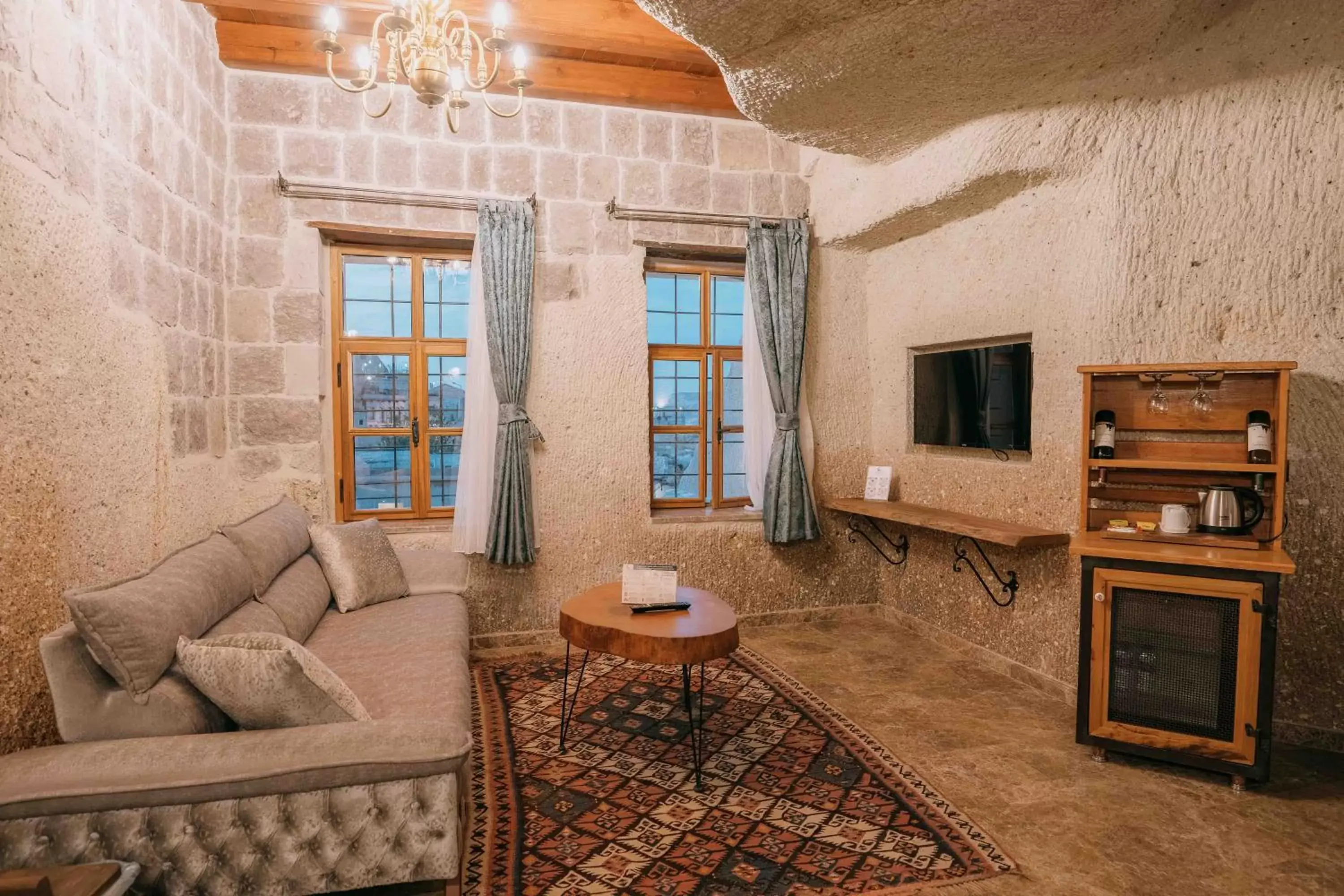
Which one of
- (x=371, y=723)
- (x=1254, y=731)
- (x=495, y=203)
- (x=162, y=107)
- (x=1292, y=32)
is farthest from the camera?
(x=495, y=203)

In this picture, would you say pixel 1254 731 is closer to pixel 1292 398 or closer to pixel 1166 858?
pixel 1166 858

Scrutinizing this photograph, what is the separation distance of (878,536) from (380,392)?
3.07 meters

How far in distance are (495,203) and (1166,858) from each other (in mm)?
3851

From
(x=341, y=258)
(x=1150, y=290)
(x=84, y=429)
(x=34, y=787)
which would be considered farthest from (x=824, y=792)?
(x=341, y=258)

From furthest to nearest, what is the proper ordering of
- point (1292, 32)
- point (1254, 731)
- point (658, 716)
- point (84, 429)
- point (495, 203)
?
point (495, 203) < point (658, 716) < point (1292, 32) < point (1254, 731) < point (84, 429)

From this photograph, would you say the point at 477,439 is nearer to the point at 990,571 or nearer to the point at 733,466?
the point at 733,466

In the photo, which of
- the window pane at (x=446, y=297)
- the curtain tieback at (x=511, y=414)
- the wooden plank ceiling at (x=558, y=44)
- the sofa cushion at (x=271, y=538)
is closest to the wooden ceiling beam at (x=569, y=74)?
the wooden plank ceiling at (x=558, y=44)

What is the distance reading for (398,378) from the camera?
160 inches

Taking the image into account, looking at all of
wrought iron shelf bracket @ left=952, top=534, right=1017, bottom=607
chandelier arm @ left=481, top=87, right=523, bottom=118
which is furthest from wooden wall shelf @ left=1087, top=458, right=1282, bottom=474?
chandelier arm @ left=481, top=87, right=523, bottom=118

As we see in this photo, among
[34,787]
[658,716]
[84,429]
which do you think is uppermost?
[84,429]

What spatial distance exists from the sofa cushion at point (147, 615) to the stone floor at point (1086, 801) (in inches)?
86.3

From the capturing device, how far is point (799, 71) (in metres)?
2.85

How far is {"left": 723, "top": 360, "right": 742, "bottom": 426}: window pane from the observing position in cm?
458

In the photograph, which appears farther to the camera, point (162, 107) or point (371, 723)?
point (162, 107)
